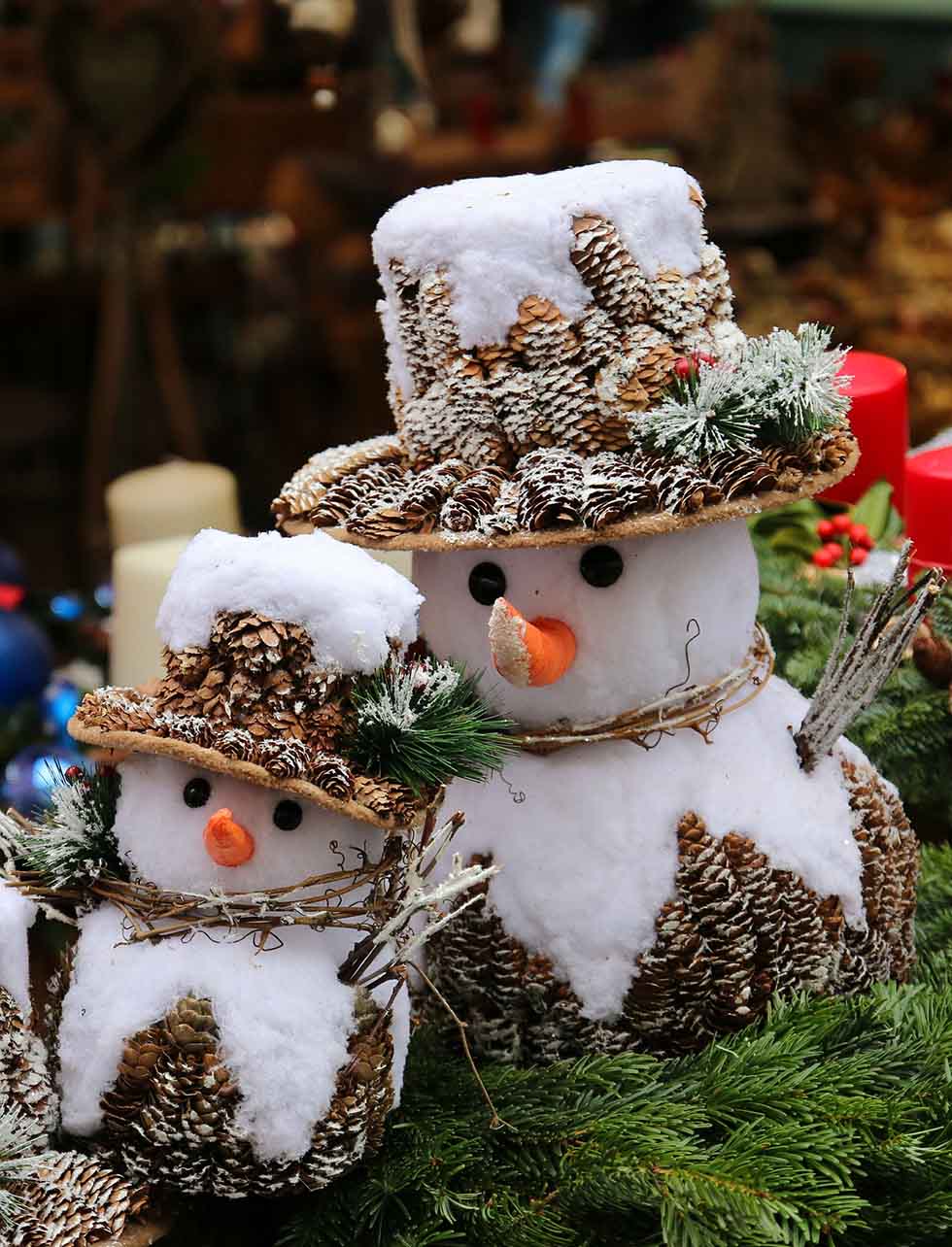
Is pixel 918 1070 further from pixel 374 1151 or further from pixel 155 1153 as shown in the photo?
pixel 155 1153

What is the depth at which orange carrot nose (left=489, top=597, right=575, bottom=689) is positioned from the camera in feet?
3.03

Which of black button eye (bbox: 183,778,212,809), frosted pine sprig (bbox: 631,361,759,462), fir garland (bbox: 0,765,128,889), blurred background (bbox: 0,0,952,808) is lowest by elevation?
blurred background (bbox: 0,0,952,808)

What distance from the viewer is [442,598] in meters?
1.05

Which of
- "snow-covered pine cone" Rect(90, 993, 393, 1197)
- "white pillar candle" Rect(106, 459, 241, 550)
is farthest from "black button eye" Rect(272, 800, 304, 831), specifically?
"white pillar candle" Rect(106, 459, 241, 550)

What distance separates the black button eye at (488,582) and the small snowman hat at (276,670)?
13 centimetres

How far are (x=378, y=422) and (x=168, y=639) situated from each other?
6.97 feet

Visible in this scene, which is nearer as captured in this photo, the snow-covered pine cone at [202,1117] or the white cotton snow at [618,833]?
the snow-covered pine cone at [202,1117]

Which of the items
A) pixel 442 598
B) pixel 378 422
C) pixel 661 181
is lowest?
pixel 378 422

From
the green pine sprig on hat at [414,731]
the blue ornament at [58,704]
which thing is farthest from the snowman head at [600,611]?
the blue ornament at [58,704]

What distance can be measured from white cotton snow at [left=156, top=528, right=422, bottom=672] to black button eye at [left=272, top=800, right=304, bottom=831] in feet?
0.26

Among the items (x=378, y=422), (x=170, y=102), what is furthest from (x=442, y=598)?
(x=378, y=422)

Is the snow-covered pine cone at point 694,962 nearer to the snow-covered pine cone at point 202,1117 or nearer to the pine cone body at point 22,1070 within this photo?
the snow-covered pine cone at point 202,1117

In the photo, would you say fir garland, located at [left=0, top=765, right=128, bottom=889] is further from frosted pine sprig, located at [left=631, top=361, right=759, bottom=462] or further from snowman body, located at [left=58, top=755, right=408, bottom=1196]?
frosted pine sprig, located at [left=631, top=361, right=759, bottom=462]

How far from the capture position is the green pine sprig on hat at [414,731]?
2.85ft
